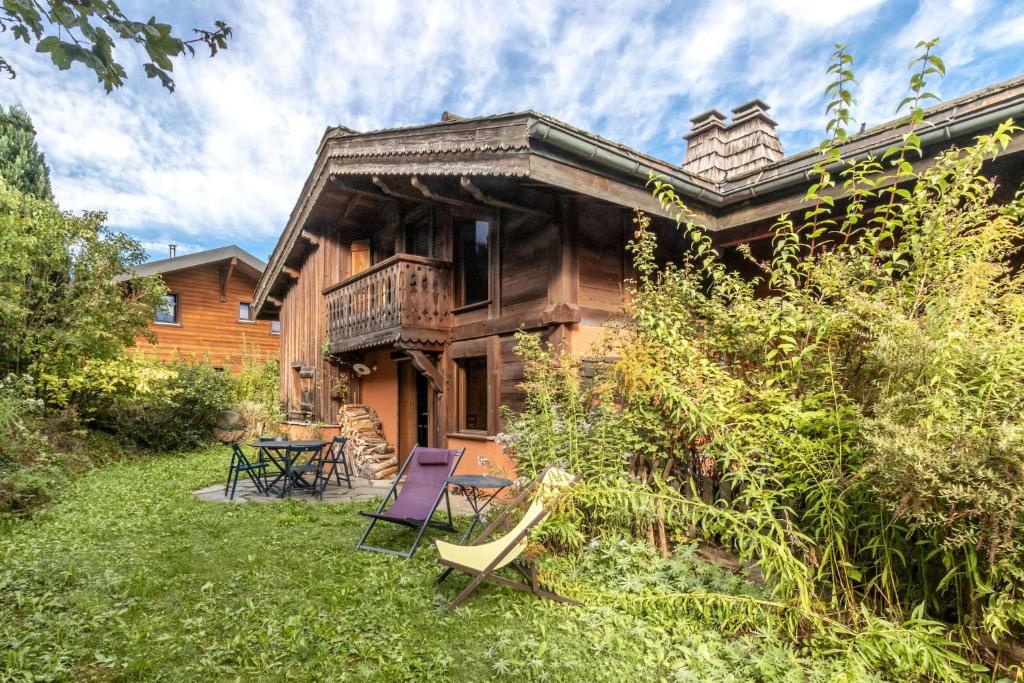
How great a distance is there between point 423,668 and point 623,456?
6.37ft

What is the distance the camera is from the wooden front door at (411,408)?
9.89 meters

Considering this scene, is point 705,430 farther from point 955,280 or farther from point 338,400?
point 338,400

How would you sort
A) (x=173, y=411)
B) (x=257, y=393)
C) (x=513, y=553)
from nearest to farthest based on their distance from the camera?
(x=513, y=553)
(x=173, y=411)
(x=257, y=393)

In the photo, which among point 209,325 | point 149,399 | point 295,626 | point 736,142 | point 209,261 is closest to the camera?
point 295,626

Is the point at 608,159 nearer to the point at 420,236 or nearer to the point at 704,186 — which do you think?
the point at 704,186

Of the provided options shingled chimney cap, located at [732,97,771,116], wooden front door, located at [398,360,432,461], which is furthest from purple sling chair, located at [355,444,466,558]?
shingled chimney cap, located at [732,97,771,116]

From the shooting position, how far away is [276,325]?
21156mm

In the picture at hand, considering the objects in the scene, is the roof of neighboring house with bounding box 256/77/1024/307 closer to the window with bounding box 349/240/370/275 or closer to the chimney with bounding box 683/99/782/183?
the chimney with bounding box 683/99/782/183

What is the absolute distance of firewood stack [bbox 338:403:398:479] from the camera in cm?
948

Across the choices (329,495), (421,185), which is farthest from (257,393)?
(421,185)

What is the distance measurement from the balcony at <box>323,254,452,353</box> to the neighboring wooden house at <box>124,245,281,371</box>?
32.6ft

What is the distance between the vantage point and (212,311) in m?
19.1

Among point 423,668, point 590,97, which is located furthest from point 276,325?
point 423,668

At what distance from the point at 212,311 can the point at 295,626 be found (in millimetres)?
18520
